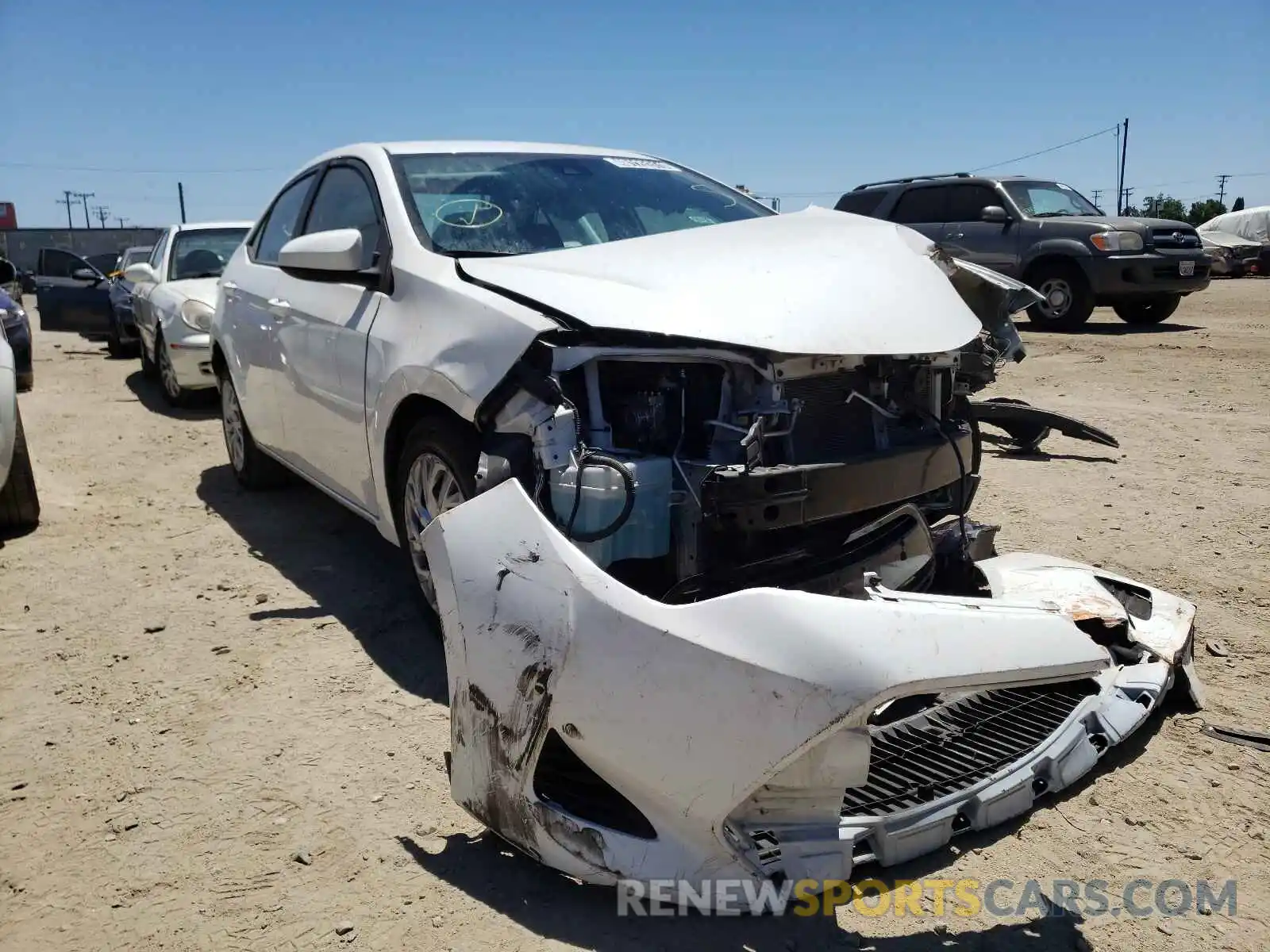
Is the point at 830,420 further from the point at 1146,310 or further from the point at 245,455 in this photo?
the point at 1146,310

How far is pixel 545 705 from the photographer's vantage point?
2.24 m

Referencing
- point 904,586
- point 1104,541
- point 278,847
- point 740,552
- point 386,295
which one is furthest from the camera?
point 1104,541

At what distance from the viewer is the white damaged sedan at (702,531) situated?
2.11m

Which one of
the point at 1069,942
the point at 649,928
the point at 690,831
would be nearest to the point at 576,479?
the point at 690,831

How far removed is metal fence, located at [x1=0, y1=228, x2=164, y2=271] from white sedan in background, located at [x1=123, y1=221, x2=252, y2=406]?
33991 millimetres

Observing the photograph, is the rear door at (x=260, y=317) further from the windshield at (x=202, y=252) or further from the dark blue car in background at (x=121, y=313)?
the dark blue car in background at (x=121, y=313)

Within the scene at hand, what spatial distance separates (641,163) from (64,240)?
44877 mm

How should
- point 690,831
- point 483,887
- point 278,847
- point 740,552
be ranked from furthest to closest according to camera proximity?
point 740,552 → point 278,847 → point 483,887 → point 690,831

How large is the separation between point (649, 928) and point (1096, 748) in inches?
54.3

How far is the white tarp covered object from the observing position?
26.1 m

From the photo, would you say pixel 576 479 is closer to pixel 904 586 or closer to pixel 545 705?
pixel 545 705

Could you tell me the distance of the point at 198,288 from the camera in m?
9.19

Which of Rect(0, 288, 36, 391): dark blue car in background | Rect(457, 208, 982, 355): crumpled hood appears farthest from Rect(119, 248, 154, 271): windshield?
Rect(457, 208, 982, 355): crumpled hood

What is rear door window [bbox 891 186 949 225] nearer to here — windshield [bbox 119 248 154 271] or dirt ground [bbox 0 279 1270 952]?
dirt ground [bbox 0 279 1270 952]
